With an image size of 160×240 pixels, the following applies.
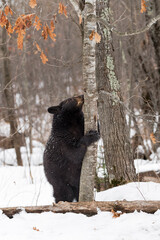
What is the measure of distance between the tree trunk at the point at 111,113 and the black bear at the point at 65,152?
0.57 metres

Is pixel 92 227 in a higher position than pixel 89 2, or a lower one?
lower

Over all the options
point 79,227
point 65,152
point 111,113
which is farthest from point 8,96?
point 79,227

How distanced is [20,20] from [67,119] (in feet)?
6.04

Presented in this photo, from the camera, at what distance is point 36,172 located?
31.7 ft

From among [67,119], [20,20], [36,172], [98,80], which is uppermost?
[20,20]

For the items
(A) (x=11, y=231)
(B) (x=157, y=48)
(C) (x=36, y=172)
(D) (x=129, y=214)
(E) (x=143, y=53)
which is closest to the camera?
(A) (x=11, y=231)

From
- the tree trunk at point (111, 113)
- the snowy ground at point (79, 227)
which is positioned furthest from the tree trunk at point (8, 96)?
the snowy ground at point (79, 227)

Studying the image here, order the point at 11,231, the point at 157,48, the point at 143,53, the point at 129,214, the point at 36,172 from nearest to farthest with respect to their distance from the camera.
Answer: the point at 11,231 < the point at 129,214 < the point at 157,48 < the point at 36,172 < the point at 143,53

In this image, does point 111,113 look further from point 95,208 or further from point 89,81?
point 95,208

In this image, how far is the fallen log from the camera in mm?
3150

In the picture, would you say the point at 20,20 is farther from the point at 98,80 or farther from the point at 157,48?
the point at 157,48

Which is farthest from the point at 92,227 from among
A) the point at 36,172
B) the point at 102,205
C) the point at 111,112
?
the point at 36,172

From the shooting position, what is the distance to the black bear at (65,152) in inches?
165

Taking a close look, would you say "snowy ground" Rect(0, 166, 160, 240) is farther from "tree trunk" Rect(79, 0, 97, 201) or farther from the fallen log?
"tree trunk" Rect(79, 0, 97, 201)
